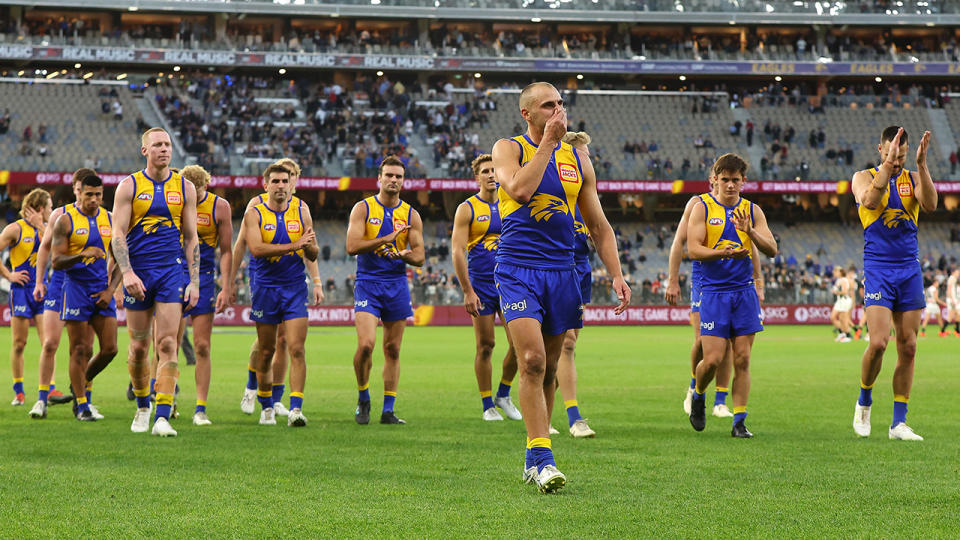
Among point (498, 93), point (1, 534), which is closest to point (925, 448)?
point (1, 534)

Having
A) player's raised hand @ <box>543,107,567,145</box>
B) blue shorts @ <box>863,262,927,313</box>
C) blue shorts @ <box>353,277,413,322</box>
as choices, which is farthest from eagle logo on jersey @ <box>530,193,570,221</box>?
blue shorts @ <box>353,277,413,322</box>

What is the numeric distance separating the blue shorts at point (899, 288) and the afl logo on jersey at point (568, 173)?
12.5 ft

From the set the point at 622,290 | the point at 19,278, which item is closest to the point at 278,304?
the point at 19,278

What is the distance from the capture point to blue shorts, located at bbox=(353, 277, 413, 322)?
11359 mm

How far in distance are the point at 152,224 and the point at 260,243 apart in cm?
136

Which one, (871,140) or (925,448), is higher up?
(871,140)

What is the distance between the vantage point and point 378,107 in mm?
56906

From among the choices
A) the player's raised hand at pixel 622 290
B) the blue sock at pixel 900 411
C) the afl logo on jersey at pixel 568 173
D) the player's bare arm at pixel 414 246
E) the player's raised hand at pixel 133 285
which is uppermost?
the afl logo on jersey at pixel 568 173

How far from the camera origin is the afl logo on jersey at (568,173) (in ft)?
23.3

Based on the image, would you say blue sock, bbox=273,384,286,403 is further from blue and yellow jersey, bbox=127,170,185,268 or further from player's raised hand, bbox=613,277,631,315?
player's raised hand, bbox=613,277,631,315

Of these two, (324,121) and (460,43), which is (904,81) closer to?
(460,43)

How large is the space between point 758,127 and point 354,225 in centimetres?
5200

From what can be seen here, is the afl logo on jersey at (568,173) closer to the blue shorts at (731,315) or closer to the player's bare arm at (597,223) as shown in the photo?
the player's bare arm at (597,223)

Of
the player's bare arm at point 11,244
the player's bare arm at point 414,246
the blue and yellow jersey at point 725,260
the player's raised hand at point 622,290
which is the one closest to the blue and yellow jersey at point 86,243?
the player's bare arm at point 11,244
